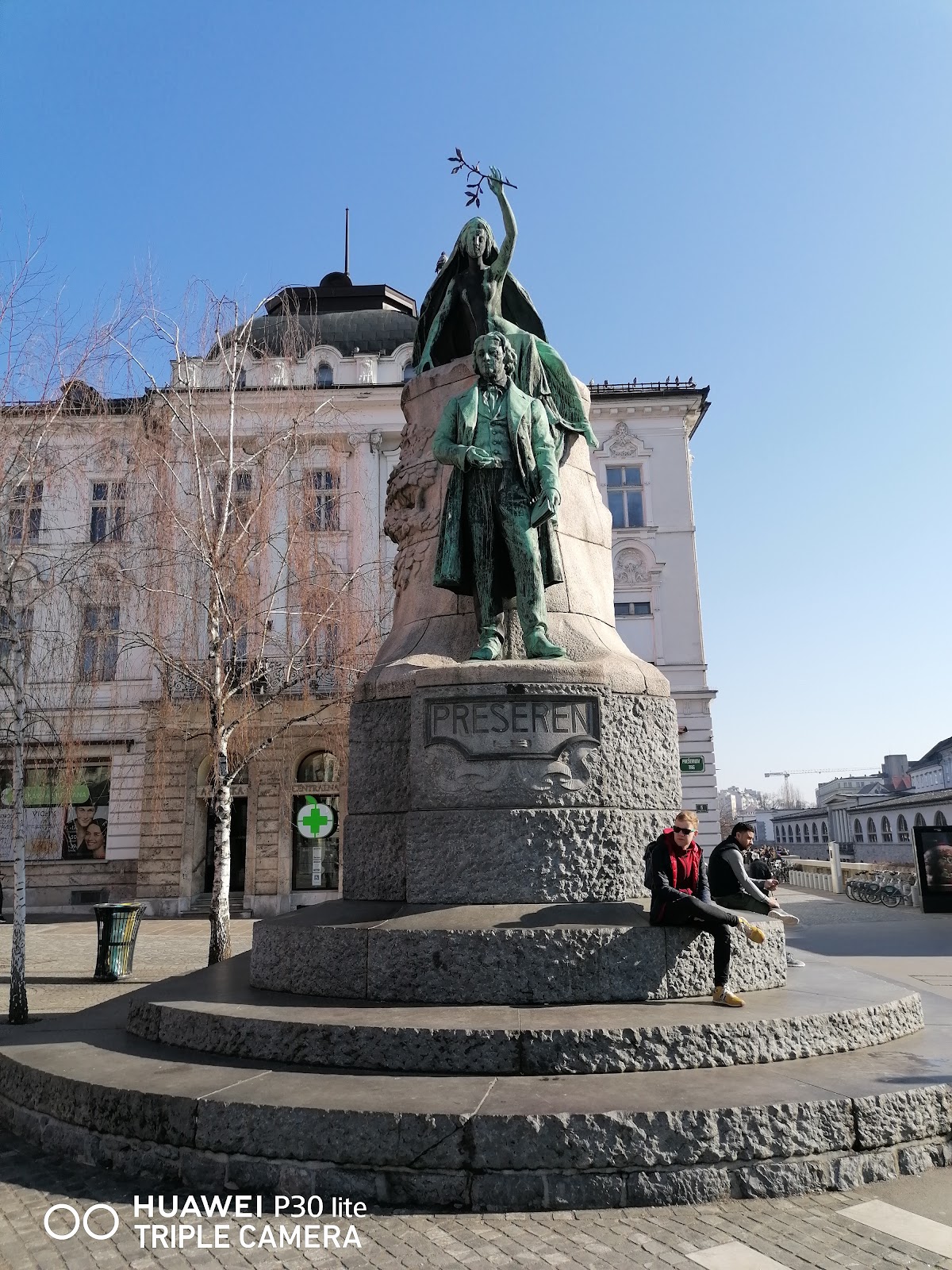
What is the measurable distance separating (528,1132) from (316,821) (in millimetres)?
23306

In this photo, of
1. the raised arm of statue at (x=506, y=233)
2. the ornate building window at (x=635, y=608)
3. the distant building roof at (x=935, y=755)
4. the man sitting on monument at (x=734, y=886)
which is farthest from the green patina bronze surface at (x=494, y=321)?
the distant building roof at (x=935, y=755)

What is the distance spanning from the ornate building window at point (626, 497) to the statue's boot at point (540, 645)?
23682 millimetres

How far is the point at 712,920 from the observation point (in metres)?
4.84

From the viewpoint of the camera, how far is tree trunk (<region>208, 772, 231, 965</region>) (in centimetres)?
1268

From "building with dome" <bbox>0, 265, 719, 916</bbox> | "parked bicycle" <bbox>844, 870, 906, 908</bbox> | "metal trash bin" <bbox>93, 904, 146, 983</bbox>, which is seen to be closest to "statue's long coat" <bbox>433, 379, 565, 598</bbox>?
"metal trash bin" <bbox>93, 904, 146, 983</bbox>

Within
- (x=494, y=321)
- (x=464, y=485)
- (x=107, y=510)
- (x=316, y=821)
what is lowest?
(x=316, y=821)

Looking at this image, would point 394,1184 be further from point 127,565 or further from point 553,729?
point 127,565

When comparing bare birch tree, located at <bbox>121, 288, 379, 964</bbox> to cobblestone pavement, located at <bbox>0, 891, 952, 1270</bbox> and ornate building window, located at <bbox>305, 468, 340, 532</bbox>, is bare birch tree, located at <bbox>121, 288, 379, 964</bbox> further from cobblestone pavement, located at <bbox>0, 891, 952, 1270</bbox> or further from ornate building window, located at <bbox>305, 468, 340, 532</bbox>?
cobblestone pavement, located at <bbox>0, 891, 952, 1270</bbox>

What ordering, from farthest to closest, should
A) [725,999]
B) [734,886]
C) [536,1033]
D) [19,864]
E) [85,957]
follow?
1. [85,957]
2. [19,864]
3. [734,886]
4. [725,999]
5. [536,1033]

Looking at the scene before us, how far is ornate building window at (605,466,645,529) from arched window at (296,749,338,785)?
1180cm

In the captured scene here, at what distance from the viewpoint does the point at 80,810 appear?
87.4 feet

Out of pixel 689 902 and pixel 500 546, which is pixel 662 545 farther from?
pixel 689 902

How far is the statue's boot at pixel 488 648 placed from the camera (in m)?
6.31

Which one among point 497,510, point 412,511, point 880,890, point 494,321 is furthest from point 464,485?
point 880,890
